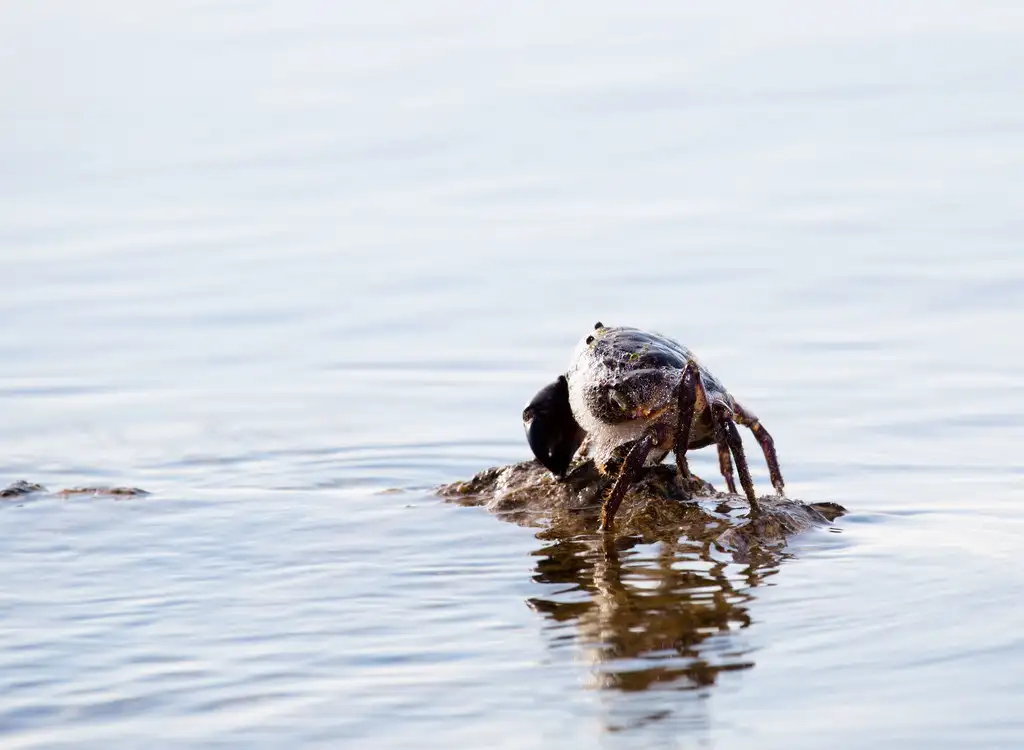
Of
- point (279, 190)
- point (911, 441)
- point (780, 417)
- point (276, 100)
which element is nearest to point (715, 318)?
point (780, 417)

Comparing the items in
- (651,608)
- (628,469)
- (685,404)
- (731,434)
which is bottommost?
(651,608)

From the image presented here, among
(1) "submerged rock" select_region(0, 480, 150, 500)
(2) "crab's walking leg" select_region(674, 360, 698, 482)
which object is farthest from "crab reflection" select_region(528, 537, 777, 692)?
(1) "submerged rock" select_region(0, 480, 150, 500)

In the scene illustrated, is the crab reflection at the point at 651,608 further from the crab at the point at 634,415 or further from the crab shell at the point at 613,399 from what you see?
the crab shell at the point at 613,399

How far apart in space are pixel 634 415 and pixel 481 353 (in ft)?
13.1

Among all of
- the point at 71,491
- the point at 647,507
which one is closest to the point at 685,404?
the point at 647,507

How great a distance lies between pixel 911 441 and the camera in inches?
342

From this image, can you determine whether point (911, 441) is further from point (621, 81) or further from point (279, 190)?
point (621, 81)

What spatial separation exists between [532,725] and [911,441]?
434cm

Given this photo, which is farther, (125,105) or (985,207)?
(125,105)

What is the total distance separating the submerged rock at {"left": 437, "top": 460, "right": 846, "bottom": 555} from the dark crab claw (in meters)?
0.19

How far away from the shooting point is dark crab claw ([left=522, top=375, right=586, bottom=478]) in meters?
7.20

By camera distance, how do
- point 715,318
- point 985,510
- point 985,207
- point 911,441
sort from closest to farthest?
point 985,510
point 911,441
point 715,318
point 985,207

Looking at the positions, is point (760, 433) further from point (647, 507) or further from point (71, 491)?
point (71, 491)

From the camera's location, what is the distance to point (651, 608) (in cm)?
599
